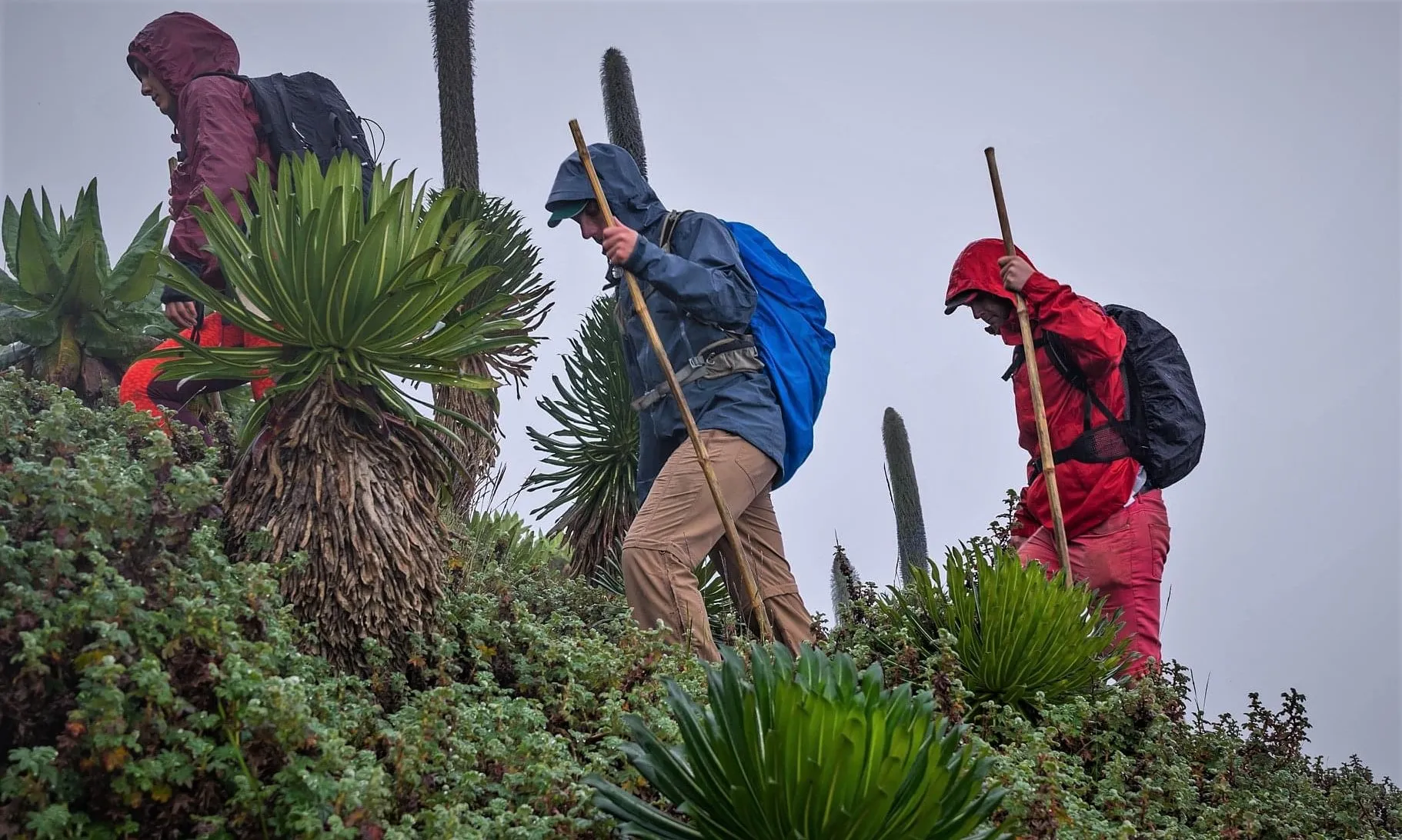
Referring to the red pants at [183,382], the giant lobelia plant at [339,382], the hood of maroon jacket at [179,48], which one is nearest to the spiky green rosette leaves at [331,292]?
the giant lobelia plant at [339,382]

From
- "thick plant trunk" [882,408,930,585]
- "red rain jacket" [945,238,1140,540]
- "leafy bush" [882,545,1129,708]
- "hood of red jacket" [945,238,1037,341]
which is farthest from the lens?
"thick plant trunk" [882,408,930,585]

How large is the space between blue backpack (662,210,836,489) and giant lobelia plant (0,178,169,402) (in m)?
2.20

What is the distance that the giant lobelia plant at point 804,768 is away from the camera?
10.2ft

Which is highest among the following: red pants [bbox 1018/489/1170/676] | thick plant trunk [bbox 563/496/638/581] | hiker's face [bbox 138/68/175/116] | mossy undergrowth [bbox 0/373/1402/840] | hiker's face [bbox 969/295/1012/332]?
hiker's face [bbox 969/295/1012/332]

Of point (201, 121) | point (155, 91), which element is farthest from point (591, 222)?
point (155, 91)

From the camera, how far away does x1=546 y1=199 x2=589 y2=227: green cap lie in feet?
18.8

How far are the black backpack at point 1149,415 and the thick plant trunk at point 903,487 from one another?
3.77 meters

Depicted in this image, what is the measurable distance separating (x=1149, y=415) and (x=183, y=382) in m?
4.12

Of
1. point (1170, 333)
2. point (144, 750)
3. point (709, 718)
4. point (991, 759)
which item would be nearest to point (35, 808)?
point (144, 750)

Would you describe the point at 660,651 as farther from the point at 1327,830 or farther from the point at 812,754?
the point at 1327,830

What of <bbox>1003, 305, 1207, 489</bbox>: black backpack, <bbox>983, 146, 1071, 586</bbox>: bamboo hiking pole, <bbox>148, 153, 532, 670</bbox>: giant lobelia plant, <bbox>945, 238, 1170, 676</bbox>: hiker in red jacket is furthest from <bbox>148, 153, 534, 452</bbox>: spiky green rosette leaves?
<bbox>1003, 305, 1207, 489</bbox>: black backpack

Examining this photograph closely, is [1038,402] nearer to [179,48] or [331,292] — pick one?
[331,292]

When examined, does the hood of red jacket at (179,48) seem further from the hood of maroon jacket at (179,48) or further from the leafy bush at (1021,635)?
the leafy bush at (1021,635)

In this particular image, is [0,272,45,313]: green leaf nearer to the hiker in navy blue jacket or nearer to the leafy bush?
the hiker in navy blue jacket
